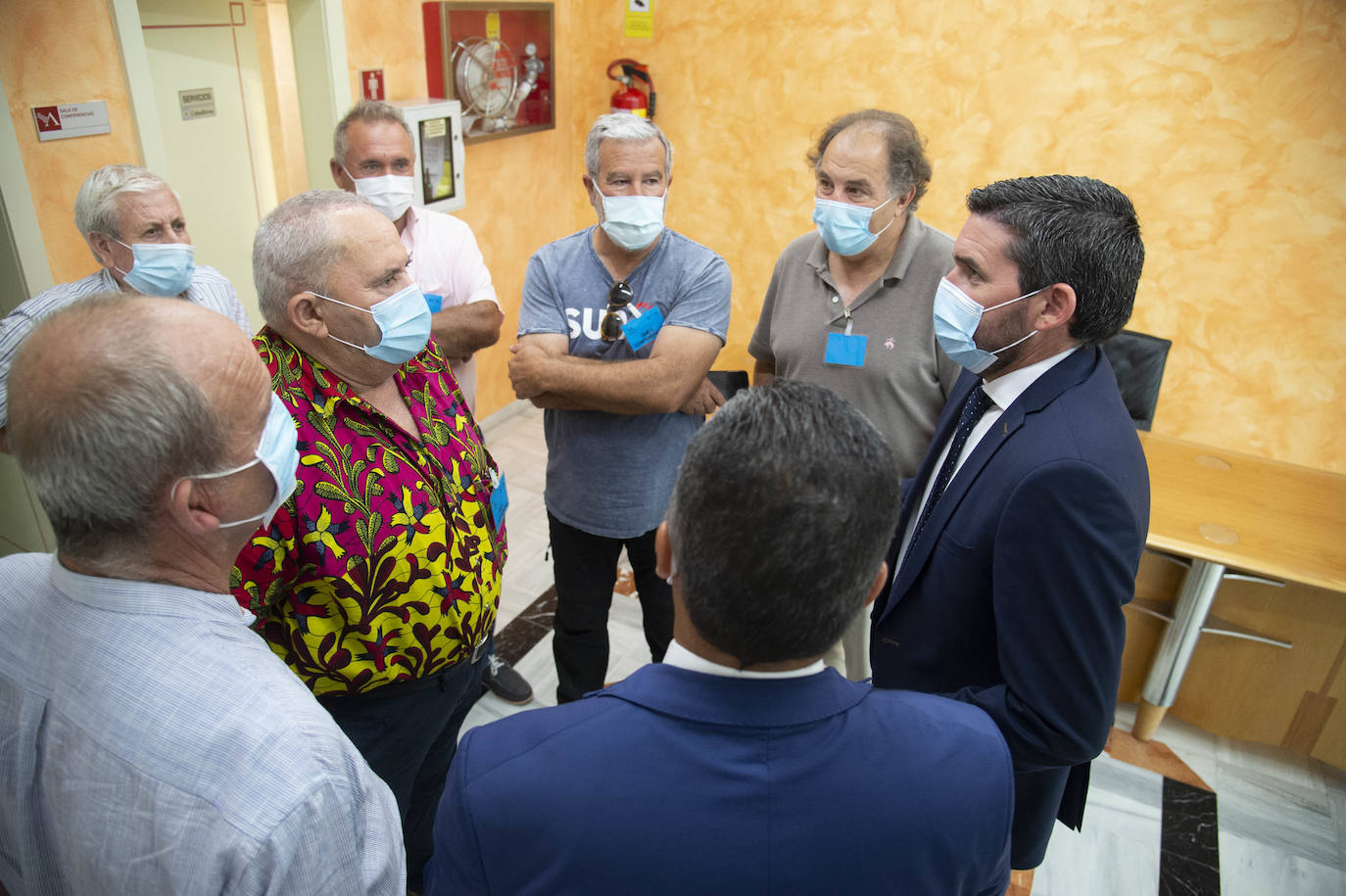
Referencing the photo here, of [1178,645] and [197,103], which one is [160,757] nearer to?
[1178,645]

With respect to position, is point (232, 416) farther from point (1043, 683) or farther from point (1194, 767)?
point (1194, 767)

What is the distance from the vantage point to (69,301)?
7.30 ft

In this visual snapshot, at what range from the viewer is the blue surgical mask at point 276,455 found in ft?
3.47

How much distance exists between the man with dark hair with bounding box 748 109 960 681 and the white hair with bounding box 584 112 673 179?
0.51 metres

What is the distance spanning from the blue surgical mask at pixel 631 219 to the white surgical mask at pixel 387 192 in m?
0.90

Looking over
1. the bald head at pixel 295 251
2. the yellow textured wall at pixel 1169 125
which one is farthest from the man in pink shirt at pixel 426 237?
the yellow textured wall at pixel 1169 125

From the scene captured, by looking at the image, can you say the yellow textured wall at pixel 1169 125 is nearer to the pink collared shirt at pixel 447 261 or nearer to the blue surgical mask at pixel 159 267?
the pink collared shirt at pixel 447 261

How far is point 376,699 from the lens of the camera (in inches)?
60.4

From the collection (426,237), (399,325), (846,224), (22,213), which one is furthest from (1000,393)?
(22,213)

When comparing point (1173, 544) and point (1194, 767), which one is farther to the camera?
point (1194, 767)

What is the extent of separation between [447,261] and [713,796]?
229 cm

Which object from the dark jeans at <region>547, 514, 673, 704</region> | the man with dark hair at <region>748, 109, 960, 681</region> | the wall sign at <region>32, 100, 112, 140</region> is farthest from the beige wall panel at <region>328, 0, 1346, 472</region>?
the dark jeans at <region>547, 514, 673, 704</region>

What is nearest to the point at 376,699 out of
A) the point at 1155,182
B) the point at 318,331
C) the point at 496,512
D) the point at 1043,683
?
the point at 496,512

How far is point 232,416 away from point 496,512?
2.56 feet
